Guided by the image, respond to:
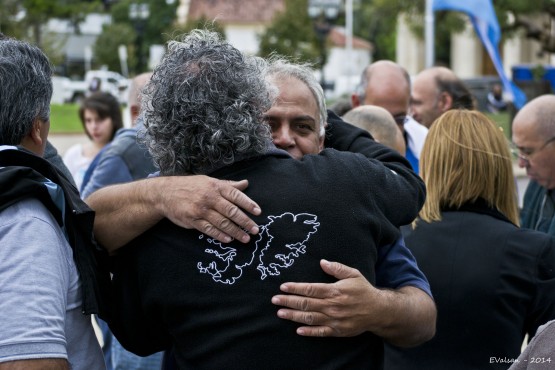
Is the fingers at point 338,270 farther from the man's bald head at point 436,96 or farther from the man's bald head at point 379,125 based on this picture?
the man's bald head at point 436,96

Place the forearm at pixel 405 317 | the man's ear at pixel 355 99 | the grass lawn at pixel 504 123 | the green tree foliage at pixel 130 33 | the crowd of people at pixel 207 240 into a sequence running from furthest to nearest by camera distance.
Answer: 1. the green tree foliage at pixel 130 33
2. the man's ear at pixel 355 99
3. the grass lawn at pixel 504 123
4. the forearm at pixel 405 317
5. the crowd of people at pixel 207 240

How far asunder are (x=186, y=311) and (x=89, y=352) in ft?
1.04

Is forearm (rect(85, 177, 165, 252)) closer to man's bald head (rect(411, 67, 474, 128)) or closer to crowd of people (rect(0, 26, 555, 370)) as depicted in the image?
crowd of people (rect(0, 26, 555, 370))

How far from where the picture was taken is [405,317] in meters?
2.35

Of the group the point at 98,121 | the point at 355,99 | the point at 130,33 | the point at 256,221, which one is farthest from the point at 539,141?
the point at 130,33

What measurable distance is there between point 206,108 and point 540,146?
2521 millimetres

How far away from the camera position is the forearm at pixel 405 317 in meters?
2.28

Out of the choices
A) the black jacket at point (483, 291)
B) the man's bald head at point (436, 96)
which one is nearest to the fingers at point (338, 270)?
the black jacket at point (483, 291)

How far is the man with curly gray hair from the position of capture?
7.16 ft

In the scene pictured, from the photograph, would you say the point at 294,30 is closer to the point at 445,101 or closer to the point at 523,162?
the point at 445,101

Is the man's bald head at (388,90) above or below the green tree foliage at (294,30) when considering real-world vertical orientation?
above

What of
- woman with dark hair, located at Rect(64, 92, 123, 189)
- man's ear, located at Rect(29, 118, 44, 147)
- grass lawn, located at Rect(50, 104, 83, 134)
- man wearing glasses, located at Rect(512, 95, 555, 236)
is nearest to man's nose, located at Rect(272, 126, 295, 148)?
man's ear, located at Rect(29, 118, 44, 147)

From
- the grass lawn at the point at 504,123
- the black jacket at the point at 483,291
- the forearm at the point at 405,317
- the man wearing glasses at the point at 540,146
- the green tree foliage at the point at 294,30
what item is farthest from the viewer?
the green tree foliage at the point at 294,30

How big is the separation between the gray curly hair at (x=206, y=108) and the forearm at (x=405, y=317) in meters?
0.57
